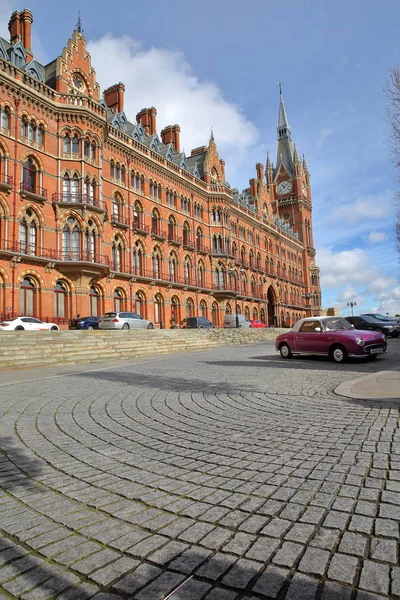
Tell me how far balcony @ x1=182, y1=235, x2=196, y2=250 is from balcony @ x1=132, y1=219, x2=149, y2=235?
6595mm

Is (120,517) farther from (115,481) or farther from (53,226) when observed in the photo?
(53,226)

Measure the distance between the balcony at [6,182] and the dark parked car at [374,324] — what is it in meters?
24.5

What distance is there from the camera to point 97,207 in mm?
30562

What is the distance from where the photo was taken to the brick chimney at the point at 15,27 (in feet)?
99.1

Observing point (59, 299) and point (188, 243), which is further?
point (188, 243)

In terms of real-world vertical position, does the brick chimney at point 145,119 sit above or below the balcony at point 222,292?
above

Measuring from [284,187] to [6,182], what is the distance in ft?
217

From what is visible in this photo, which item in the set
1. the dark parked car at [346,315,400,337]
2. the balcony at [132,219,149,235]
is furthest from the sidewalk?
the balcony at [132,219,149,235]

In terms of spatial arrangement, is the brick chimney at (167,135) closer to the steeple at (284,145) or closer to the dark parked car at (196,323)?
the dark parked car at (196,323)

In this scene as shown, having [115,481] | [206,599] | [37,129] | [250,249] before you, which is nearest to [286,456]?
[115,481]

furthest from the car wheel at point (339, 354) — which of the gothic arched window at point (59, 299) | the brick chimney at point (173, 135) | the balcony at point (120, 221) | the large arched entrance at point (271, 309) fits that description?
the large arched entrance at point (271, 309)

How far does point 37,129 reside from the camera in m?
28.6

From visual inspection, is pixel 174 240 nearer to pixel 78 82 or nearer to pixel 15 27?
pixel 78 82

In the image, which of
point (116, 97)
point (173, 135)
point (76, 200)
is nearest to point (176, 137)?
point (173, 135)
